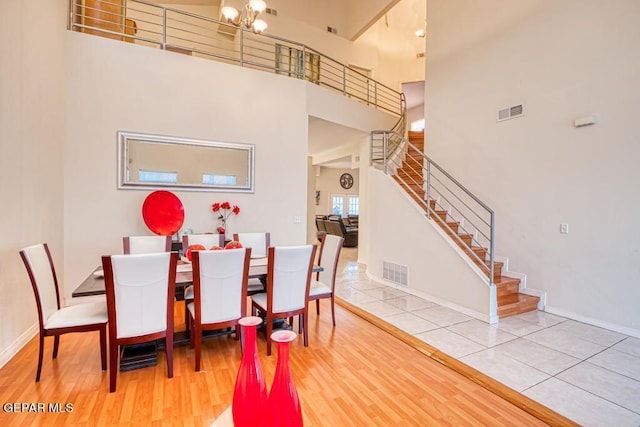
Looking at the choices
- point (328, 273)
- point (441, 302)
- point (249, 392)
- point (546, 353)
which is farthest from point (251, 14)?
point (546, 353)

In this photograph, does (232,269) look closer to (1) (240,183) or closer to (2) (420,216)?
(1) (240,183)

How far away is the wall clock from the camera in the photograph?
44.4 ft

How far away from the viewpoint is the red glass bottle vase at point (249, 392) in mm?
1042

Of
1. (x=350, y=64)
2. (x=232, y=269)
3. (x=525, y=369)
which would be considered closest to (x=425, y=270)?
(x=525, y=369)

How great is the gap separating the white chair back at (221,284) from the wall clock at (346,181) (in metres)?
11.3

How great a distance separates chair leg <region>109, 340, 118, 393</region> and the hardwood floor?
7cm

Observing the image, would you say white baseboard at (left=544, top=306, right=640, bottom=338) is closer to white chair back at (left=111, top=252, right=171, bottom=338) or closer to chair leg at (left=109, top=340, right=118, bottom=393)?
white chair back at (left=111, top=252, right=171, bottom=338)

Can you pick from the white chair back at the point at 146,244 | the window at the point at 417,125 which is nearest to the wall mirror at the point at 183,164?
the white chair back at the point at 146,244

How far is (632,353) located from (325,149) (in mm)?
6844

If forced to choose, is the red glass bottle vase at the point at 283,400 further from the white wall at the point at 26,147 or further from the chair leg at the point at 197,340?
the white wall at the point at 26,147

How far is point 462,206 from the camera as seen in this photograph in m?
4.93

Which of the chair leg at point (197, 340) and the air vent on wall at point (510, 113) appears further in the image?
the air vent on wall at point (510, 113)

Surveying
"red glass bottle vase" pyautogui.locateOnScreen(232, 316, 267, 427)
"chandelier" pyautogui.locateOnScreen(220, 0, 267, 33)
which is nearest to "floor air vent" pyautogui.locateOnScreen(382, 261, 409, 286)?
"red glass bottle vase" pyautogui.locateOnScreen(232, 316, 267, 427)

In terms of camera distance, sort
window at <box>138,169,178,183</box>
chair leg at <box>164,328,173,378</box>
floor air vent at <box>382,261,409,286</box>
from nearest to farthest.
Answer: chair leg at <box>164,328,173,378</box>, window at <box>138,169,178,183</box>, floor air vent at <box>382,261,409,286</box>
